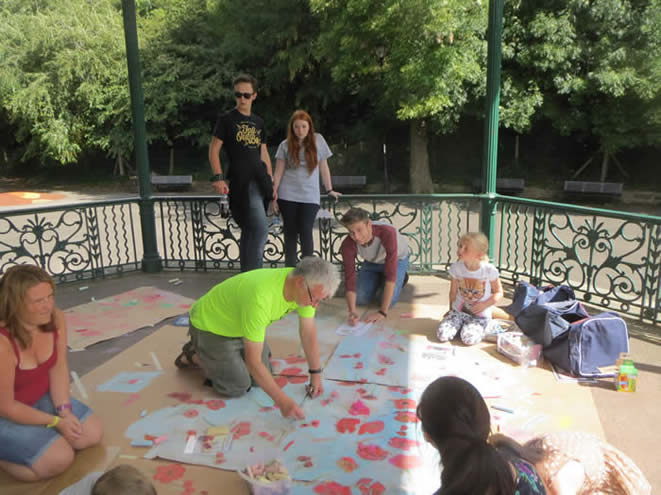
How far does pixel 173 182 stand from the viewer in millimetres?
19797

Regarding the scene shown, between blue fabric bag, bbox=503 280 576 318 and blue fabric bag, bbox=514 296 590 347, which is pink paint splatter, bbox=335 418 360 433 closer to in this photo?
blue fabric bag, bbox=514 296 590 347

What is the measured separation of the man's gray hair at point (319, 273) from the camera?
2758mm

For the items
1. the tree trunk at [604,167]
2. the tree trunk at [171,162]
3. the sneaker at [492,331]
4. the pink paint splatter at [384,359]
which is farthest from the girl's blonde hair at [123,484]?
the tree trunk at [171,162]

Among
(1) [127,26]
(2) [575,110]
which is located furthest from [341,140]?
(1) [127,26]

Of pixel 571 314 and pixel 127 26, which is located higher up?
pixel 127 26

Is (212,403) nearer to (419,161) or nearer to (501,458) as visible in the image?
(501,458)

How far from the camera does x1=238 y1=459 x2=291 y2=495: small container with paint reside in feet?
8.11

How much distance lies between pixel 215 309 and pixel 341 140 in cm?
1710

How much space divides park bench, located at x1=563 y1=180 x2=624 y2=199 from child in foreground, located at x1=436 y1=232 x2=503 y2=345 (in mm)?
12609

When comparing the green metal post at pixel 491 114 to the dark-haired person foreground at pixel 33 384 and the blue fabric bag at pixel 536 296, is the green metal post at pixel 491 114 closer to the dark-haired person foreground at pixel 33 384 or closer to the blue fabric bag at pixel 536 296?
the blue fabric bag at pixel 536 296

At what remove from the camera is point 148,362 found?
405cm

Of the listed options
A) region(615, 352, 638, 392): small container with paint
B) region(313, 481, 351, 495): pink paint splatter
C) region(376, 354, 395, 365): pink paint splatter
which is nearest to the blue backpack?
region(615, 352, 638, 392): small container with paint

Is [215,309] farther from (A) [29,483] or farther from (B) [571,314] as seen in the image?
(B) [571,314]

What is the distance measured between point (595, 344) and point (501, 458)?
2.39m
